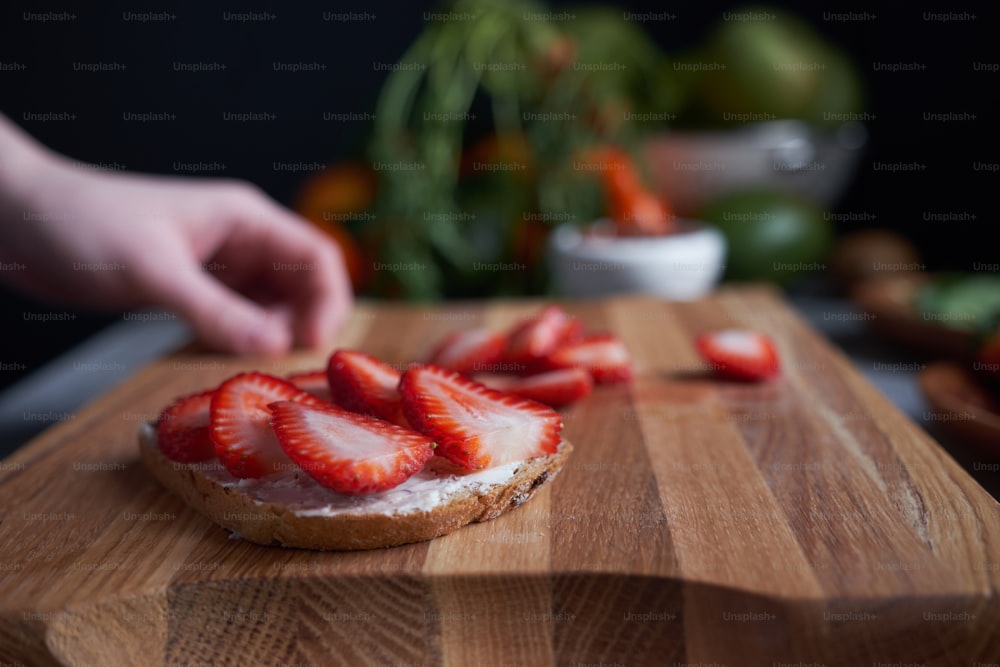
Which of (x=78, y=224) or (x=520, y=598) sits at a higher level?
(x=78, y=224)

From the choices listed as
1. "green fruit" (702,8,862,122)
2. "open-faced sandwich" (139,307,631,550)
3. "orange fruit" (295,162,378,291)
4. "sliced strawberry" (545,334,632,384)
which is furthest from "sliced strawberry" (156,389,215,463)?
"green fruit" (702,8,862,122)

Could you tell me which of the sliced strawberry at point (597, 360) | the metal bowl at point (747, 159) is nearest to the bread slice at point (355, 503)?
the sliced strawberry at point (597, 360)

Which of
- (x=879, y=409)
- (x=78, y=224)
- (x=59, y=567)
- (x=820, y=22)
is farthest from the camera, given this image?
(x=820, y=22)

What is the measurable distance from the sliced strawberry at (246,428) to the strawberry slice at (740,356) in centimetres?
66

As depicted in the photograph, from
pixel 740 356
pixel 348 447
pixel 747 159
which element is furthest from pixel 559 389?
pixel 747 159

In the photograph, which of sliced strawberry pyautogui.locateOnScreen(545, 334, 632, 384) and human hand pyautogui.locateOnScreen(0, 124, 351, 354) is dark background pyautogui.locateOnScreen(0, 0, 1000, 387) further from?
sliced strawberry pyautogui.locateOnScreen(545, 334, 632, 384)

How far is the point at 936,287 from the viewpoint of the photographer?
6.59 feet

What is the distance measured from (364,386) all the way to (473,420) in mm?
179

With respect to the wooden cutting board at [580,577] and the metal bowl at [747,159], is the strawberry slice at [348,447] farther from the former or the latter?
the metal bowl at [747,159]

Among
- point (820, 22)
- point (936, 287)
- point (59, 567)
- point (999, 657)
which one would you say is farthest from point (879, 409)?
point (820, 22)

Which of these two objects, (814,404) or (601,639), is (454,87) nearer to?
(814,404)

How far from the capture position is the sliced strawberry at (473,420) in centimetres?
103

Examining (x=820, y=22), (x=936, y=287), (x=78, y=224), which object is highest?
(x=820, y=22)

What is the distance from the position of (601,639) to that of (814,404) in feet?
2.03
